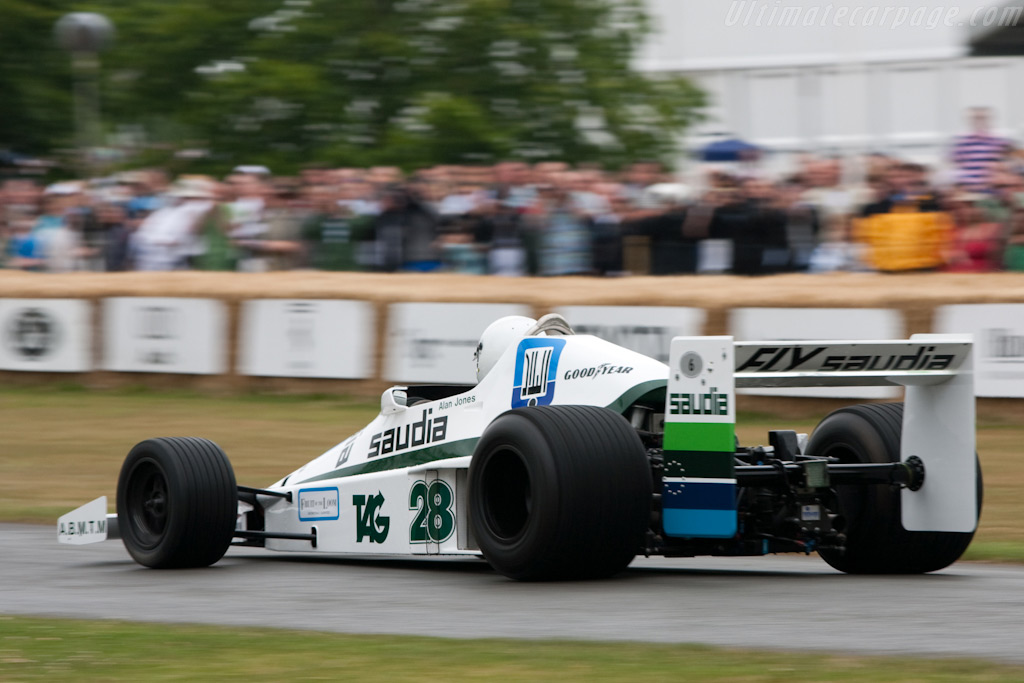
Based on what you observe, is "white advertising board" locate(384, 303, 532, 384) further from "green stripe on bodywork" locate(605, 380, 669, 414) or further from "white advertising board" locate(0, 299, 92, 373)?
"green stripe on bodywork" locate(605, 380, 669, 414)

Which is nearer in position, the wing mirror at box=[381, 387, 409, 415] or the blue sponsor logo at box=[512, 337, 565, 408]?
the blue sponsor logo at box=[512, 337, 565, 408]

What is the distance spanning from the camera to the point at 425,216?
17781mm

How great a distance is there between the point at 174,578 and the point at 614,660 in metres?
3.72

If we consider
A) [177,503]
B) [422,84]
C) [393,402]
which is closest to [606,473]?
[393,402]

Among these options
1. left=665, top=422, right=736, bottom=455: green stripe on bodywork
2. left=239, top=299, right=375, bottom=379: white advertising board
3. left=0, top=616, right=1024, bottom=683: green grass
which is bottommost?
left=0, top=616, right=1024, bottom=683: green grass

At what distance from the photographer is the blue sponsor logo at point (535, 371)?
27.0ft

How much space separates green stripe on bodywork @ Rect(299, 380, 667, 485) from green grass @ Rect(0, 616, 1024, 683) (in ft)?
6.93

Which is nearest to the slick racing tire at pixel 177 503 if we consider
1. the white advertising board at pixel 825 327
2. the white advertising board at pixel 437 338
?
the white advertising board at pixel 825 327

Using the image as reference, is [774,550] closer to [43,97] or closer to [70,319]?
[70,319]

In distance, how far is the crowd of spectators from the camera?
1512 cm

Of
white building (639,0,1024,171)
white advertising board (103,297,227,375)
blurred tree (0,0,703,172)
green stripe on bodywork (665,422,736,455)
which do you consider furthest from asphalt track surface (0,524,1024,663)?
blurred tree (0,0,703,172)

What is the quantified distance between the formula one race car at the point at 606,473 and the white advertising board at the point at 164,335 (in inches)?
358

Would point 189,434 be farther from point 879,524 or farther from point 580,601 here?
point 580,601

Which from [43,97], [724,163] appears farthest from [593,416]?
[43,97]
